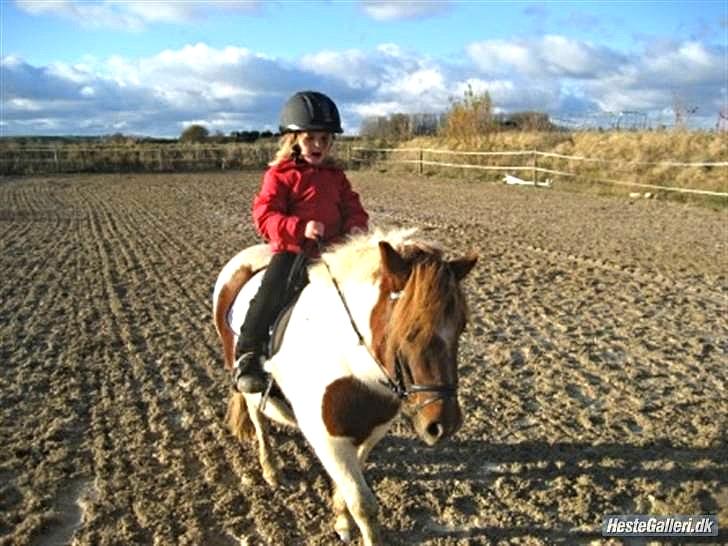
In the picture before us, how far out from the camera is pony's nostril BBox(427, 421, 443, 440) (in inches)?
101

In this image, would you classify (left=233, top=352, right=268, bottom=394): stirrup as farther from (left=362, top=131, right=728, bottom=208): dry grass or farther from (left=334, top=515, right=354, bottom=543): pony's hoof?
(left=362, top=131, right=728, bottom=208): dry grass

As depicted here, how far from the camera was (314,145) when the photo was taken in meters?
3.54

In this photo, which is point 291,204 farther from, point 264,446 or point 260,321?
point 264,446

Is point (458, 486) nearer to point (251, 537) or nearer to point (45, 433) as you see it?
point (251, 537)

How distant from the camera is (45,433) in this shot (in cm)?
465

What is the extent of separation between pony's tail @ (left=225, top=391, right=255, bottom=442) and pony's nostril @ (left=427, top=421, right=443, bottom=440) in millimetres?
2078

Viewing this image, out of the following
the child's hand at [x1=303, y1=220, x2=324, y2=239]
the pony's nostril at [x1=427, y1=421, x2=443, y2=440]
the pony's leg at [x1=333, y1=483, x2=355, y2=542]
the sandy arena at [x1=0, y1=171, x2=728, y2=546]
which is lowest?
the sandy arena at [x1=0, y1=171, x2=728, y2=546]

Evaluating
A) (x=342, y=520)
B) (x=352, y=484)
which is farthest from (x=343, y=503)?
(x=352, y=484)

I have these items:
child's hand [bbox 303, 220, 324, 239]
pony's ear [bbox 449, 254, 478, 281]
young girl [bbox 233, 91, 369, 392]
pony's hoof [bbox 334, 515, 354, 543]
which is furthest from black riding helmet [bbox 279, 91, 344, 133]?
pony's hoof [bbox 334, 515, 354, 543]

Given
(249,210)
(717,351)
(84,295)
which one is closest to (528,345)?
(717,351)

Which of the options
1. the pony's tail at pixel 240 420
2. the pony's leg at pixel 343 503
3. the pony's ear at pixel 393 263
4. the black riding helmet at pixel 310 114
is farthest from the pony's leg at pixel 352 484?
the black riding helmet at pixel 310 114

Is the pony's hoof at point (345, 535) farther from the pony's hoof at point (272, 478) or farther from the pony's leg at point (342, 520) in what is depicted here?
the pony's hoof at point (272, 478)

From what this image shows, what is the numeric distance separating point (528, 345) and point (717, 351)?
66.1 inches

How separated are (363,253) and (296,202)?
708 mm
